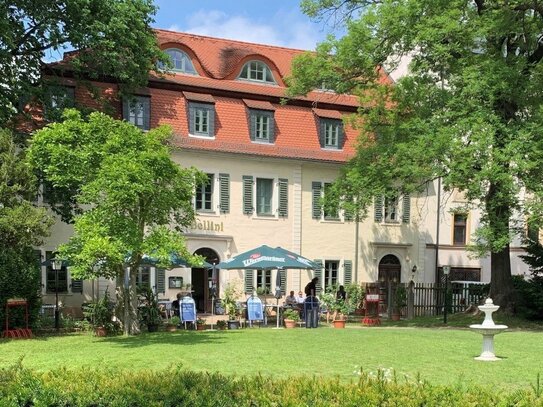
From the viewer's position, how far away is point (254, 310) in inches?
823

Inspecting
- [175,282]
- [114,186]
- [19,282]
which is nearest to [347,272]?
[175,282]

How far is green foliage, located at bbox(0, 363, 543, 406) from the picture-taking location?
5168mm

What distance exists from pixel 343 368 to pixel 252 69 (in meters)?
21.9

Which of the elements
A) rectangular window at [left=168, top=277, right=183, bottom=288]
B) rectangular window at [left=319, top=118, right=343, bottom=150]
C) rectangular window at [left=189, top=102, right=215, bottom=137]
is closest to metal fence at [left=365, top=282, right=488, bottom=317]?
rectangular window at [left=319, top=118, right=343, bottom=150]

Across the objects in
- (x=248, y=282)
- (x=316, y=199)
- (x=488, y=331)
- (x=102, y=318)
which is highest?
(x=316, y=199)

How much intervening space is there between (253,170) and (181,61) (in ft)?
20.0

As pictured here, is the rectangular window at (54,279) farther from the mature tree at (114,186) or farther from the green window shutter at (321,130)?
the green window shutter at (321,130)

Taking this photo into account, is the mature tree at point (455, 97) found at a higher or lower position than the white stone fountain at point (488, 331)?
higher

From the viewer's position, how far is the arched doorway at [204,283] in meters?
27.9

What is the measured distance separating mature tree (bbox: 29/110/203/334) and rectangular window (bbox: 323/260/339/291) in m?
14.7

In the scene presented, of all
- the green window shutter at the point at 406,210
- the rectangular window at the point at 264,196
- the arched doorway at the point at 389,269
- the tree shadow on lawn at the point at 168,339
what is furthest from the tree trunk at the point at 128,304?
the green window shutter at the point at 406,210

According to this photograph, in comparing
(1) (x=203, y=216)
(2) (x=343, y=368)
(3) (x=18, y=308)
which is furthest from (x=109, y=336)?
(1) (x=203, y=216)

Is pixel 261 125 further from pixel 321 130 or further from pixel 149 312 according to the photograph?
pixel 149 312

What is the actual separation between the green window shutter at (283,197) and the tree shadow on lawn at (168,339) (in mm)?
11485
